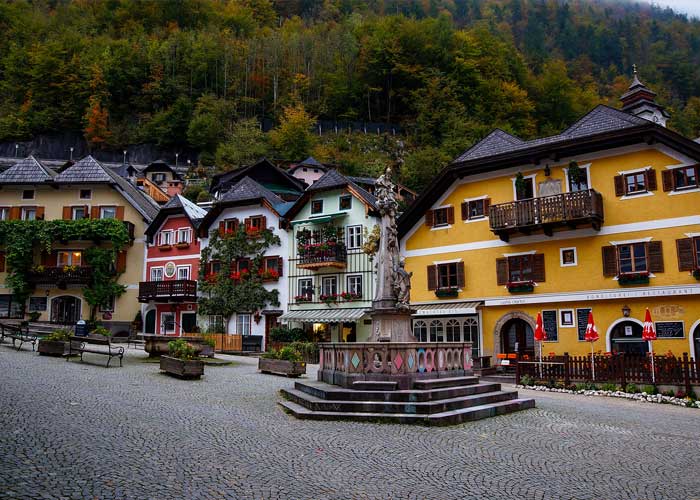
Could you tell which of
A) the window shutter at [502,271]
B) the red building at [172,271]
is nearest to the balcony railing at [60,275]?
the red building at [172,271]

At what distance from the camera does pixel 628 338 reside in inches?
940

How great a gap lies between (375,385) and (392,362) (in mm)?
681

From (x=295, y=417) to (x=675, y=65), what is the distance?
110 meters

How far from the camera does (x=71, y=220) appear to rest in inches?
1656

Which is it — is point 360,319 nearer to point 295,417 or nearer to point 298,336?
point 298,336

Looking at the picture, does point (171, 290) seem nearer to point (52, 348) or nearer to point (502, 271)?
point (52, 348)

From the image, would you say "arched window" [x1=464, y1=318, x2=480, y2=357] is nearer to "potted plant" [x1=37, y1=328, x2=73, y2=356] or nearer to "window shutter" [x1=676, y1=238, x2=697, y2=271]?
"window shutter" [x1=676, y1=238, x2=697, y2=271]

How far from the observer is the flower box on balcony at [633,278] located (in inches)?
926

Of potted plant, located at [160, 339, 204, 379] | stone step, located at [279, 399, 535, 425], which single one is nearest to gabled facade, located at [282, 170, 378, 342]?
potted plant, located at [160, 339, 204, 379]

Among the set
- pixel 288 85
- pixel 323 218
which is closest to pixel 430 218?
pixel 323 218

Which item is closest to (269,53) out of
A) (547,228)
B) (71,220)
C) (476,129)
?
(476,129)

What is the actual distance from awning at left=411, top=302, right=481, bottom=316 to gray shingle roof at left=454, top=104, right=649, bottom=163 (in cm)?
696

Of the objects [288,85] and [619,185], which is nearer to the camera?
[619,185]

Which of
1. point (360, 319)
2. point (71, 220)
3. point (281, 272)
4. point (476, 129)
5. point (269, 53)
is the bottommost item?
point (360, 319)
